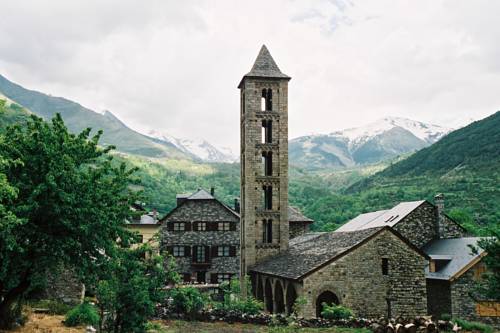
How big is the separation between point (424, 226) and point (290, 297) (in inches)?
539

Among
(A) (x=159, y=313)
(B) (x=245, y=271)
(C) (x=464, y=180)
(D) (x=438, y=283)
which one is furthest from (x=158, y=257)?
(C) (x=464, y=180)

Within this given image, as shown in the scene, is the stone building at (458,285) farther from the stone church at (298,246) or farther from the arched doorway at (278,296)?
the arched doorway at (278,296)

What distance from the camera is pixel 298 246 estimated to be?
44094 mm

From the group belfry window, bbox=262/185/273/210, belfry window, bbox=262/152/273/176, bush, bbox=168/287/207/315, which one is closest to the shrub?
bush, bbox=168/287/207/315

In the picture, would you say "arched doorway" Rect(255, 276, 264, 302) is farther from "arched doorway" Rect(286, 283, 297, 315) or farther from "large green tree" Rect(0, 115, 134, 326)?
"large green tree" Rect(0, 115, 134, 326)

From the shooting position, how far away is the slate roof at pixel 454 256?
32.9 metres

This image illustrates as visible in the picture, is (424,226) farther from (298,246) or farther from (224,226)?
(224,226)

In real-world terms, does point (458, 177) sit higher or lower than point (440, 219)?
higher

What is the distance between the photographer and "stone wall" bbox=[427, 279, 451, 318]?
110 ft

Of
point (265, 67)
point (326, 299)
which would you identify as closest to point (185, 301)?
point (326, 299)

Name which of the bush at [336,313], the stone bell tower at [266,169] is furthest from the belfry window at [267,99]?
the bush at [336,313]

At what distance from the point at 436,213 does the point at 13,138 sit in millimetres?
32159

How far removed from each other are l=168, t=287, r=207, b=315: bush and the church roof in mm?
22603

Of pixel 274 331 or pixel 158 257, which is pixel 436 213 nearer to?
pixel 274 331
